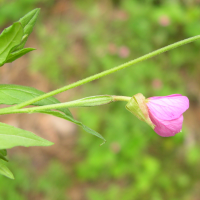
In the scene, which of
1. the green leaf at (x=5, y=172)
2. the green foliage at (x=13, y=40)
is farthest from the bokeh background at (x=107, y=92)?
the green foliage at (x=13, y=40)

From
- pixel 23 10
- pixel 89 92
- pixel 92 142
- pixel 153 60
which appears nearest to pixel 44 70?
pixel 89 92

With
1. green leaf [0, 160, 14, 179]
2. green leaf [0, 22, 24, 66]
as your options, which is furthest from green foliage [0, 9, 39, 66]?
green leaf [0, 160, 14, 179]

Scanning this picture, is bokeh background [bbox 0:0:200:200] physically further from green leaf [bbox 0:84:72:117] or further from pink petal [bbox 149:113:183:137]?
pink petal [bbox 149:113:183:137]

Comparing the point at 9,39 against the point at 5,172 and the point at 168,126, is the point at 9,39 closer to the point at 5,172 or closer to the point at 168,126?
the point at 5,172

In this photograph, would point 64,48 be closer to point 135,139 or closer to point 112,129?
point 112,129

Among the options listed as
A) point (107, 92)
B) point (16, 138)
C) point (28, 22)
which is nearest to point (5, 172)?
point (16, 138)
